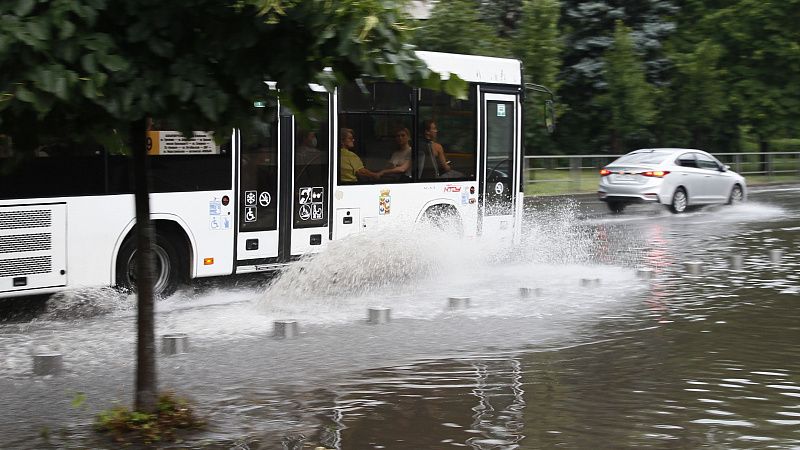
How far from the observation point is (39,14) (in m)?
5.76

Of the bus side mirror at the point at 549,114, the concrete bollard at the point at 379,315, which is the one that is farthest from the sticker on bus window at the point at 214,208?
the bus side mirror at the point at 549,114

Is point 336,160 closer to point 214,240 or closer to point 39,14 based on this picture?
point 214,240

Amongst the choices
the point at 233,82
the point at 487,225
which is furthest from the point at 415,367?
the point at 487,225

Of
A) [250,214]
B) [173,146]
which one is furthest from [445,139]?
[173,146]

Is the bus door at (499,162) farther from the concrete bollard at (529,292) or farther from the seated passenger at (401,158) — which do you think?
the concrete bollard at (529,292)

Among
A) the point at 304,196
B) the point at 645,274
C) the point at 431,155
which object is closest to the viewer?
the point at 304,196

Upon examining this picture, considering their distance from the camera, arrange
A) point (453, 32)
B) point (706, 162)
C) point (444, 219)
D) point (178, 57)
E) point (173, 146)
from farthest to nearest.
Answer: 1. point (453, 32)
2. point (706, 162)
3. point (444, 219)
4. point (173, 146)
5. point (178, 57)

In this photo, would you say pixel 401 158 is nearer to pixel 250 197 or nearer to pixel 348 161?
pixel 348 161

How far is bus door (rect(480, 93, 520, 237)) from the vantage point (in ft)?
53.6

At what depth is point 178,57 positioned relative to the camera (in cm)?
624

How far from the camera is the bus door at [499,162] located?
16.3m

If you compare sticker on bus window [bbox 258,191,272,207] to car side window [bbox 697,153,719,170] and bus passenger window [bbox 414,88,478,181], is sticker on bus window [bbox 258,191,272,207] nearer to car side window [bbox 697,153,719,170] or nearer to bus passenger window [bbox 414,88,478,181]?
bus passenger window [bbox 414,88,478,181]

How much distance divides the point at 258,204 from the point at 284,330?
296cm

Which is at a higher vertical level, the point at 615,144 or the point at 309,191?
the point at 615,144
